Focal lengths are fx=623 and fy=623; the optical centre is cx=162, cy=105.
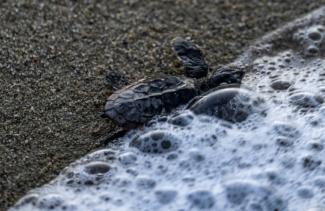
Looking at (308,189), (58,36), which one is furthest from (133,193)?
(58,36)

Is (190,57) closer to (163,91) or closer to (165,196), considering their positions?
(163,91)

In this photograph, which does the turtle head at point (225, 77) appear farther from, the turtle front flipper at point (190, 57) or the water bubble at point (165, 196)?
the water bubble at point (165, 196)

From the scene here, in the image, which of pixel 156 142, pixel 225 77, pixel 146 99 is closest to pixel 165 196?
pixel 156 142

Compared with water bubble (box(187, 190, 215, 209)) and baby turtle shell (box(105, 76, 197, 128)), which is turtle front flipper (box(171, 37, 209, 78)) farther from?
water bubble (box(187, 190, 215, 209))

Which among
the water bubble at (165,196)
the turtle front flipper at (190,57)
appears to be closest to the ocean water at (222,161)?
the water bubble at (165,196)

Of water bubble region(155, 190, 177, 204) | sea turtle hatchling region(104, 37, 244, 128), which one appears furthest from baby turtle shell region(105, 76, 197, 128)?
water bubble region(155, 190, 177, 204)

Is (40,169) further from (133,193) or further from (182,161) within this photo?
(182,161)

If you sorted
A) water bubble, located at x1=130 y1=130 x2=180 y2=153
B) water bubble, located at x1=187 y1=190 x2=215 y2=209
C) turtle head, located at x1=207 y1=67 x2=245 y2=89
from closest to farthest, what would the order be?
water bubble, located at x1=187 y1=190 x2=215 y2=209
water bubble, located at x1=130 y1=130 x2=180 y2=153
turtle head, located at x1=207 y1=67 x2=245 y2=89
